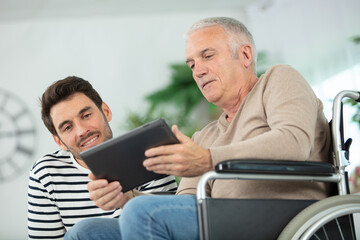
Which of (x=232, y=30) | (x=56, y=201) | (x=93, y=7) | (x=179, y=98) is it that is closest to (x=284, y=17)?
(x=179, y=98)

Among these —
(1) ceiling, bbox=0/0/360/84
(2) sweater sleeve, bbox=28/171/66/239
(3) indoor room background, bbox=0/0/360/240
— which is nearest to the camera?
(2) sweater sleeve, bbox=28/171/66/239

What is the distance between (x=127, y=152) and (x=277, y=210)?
39 centimetres

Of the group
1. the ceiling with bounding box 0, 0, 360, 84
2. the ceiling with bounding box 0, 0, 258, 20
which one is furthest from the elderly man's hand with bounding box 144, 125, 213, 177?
the ceiling with bounding box 0, 0, 258, 20

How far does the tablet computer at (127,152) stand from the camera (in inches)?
44.5

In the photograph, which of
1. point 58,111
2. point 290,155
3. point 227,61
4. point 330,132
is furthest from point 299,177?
point 58,111

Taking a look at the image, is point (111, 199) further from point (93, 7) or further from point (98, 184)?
point (93, 7)

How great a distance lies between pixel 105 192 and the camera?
1315mm

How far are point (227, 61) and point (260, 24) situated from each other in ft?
16.0

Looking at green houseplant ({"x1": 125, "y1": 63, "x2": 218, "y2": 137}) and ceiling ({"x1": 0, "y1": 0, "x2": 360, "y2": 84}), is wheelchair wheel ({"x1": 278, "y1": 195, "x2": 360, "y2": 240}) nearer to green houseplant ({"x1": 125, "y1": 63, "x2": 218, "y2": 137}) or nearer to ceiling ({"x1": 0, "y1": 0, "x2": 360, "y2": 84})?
ceiling ({"x1": 0, "y1": 0, "x2": 360, "y2": 84})

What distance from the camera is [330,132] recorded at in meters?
1.40

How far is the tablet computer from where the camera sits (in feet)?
3.71

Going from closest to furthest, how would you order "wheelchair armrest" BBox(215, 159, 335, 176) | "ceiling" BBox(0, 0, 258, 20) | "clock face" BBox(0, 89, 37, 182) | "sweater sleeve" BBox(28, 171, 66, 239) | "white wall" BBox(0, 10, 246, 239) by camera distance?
"wheelchair armrest" BBox(215, 159, 335, 176) → "sweater sleeve" BBox(28, 171, 66, 239) → "clock face" BBox(0, 89, 37, 182) → "ceiling" BBox(0, 0, 258, 20) → "white wall" BBox(0, 10, 246, 239)

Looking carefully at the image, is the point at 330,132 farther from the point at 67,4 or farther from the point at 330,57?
the point at 67,4

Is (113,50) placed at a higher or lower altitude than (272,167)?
higher
